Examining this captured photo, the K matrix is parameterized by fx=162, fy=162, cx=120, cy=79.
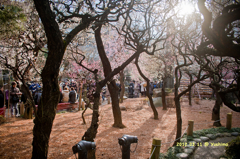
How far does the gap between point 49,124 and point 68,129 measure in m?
3.53

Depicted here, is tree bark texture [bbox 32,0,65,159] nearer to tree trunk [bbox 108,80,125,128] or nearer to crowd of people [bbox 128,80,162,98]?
tree trunk [bbox 108,80,125,128]

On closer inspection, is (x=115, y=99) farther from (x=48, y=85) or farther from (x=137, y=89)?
(x=137, y=89)

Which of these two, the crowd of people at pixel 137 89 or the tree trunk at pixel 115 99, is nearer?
the tree trunk at pixel 115 99

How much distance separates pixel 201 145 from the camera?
16.0 ft

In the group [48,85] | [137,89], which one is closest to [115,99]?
[48,85]

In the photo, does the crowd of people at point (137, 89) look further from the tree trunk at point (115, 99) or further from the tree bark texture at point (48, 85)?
the tree bark texture at point (48, 85)

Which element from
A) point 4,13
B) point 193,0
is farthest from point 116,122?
point 193,0

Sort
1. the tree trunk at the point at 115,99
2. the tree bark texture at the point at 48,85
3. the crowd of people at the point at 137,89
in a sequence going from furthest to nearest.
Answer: the crowd of people at the point at 137,89, the tree trunk at the point at 115,99, the tree bark texture at the point at 48,85

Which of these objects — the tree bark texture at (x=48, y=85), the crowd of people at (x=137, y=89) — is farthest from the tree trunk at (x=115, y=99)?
the crowd of people at (x=137, y=89)

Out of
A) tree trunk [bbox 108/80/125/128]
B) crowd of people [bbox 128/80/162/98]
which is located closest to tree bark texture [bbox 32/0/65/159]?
tree trunk [bbox 108/80/125/128]

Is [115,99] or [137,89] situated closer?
[115,99]

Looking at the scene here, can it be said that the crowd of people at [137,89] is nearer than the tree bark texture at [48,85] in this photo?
No

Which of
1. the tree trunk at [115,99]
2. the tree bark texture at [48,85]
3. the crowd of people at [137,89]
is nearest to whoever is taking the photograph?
the tree bark texture at [48,85]

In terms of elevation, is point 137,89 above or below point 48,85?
below
